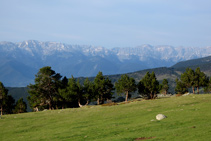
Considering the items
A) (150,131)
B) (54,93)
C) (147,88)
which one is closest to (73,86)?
(54,93)

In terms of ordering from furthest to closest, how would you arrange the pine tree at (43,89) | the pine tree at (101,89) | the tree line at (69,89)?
the pine tree at (101,89), the tree line at (69,89), the pine tree at (43,89)

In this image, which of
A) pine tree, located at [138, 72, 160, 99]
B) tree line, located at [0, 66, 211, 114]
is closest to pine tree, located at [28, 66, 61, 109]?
tree line, located at [0, 66, 211, 114]

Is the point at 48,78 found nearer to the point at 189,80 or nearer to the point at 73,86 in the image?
the point at 73,86

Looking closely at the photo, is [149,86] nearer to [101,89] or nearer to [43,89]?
[101,89]

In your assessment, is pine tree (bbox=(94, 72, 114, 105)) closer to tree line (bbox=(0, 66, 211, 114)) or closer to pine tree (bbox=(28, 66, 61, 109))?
tree line (bbox=(0, 66, 211, 114))

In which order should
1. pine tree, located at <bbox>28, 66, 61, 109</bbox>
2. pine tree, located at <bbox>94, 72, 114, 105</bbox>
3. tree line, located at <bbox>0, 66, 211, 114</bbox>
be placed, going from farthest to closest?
pine tree, located at <bbox>94, 72, 114, 105</bbox>
tree line, located at <bbox>0, 66, 211, 114</bbox>
pine tree, located at <bbox>28, 66, 61, 109</bbox>

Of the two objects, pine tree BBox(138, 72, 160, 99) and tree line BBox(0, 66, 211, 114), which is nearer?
tree line BBox(0, 66, 211, 114)

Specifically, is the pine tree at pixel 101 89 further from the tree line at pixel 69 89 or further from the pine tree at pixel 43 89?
the pine tree at pixel 43 89

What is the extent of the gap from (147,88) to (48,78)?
4340cm

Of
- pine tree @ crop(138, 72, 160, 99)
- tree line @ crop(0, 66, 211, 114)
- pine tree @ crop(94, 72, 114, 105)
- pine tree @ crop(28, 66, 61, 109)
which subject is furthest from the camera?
pine tree @ crop(138, 72, 160, 99)


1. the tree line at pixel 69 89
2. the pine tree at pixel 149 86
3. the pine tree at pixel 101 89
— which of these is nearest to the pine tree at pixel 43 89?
the tree line at pixel 69 89

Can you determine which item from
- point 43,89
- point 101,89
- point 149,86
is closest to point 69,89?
point 43,89

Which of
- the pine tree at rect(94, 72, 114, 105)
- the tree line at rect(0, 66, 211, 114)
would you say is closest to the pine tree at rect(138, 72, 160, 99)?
the tree line at rect(0, 66, 211, 114)

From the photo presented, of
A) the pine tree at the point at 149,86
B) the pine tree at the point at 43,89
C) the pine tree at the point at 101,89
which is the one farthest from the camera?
the pine tree at the point at 149,86
